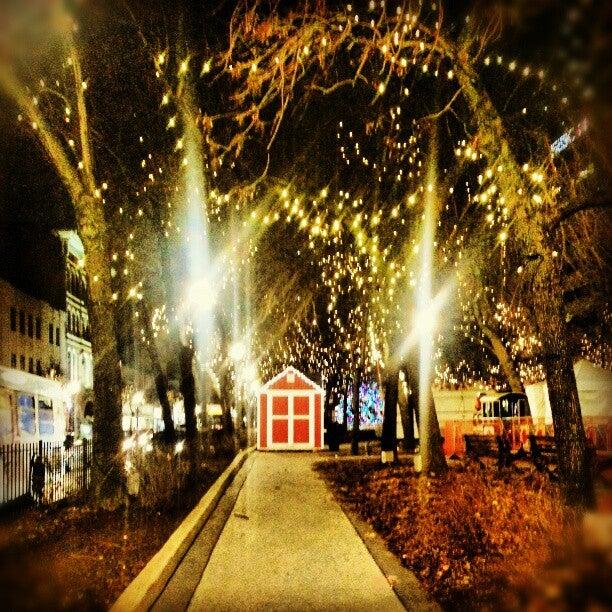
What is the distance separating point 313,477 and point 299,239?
8.97 meters

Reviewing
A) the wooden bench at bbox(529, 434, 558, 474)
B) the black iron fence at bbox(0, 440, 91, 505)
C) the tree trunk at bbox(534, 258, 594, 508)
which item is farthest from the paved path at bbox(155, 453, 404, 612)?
the wooden bench at bbox(529, 434, 558, 474)

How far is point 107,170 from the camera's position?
16672 millimetres

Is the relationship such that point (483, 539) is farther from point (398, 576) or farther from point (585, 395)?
point (585, 395)

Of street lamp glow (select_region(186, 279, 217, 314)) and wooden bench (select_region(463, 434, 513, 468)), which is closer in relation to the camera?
wooden bench (select_region(463, 434, 513, 468))

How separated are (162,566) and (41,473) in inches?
270

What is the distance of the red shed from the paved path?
1814 centimetres

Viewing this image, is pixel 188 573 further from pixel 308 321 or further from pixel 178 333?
pixel 308 321

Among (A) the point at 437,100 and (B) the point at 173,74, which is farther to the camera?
(B) the point at 173,74

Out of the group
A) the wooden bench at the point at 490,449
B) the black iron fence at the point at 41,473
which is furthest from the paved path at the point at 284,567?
the wooden bench at the point at 490,449

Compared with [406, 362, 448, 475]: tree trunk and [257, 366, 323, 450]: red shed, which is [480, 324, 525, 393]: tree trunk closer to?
[257, 366, 323, 450]: red shed

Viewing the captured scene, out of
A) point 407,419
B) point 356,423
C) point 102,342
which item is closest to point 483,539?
point 102,342

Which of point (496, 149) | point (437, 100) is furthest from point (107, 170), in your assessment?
point (496, 149)

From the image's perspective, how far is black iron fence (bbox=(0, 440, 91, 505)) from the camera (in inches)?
521

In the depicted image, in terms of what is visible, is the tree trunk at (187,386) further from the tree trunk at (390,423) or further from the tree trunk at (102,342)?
the tree trunk at (102,342)
